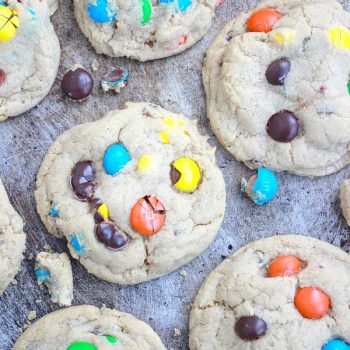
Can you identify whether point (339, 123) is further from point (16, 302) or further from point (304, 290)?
point (16, 302)

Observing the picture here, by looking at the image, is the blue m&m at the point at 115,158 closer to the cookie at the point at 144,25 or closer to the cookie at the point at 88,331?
the cookie at the point at 144,25

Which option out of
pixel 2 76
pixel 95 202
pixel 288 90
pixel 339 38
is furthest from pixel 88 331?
pixel 339 38

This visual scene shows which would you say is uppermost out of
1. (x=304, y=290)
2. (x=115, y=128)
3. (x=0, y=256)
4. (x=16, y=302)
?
(x=115, y=128)

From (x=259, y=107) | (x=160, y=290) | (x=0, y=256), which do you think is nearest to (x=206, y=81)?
(x=259, y=107)

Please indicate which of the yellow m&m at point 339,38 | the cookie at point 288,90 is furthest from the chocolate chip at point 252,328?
the yellow m&m at point 339,38

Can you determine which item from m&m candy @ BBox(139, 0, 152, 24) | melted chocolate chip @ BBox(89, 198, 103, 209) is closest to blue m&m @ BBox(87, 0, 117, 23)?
m&m candy @ BBox(139, 0, 152, 24)

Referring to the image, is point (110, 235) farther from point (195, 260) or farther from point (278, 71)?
point (278, 71)

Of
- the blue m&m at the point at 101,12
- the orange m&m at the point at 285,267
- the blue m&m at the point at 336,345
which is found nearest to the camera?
the blue m&m at the point at 336,345

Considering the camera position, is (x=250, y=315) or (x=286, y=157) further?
(x=286, y=157)
